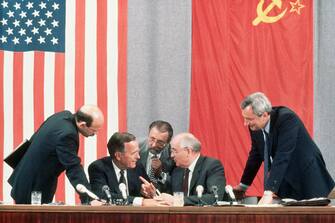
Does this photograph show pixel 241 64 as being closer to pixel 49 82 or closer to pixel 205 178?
pixel 49 82

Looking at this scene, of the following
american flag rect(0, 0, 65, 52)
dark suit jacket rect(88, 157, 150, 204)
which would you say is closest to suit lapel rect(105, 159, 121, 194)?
dark suit jacket rect(88, 157, 150, 204)

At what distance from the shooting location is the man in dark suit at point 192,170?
21.5 feet

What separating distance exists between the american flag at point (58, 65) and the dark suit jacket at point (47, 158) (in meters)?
2.25

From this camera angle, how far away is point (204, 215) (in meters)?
5.41

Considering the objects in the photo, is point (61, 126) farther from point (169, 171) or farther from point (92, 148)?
point (92, 148)

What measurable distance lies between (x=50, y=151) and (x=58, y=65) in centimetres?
265

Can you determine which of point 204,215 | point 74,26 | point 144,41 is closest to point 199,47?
point 144,41

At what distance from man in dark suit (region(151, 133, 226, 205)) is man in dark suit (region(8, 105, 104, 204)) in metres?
0.81

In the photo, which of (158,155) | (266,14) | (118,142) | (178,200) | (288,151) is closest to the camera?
(178,200)

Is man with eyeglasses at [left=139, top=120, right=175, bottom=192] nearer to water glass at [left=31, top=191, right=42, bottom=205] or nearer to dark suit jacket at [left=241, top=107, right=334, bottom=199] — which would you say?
dark suit jacket at [left=241, top=107, right=334, bottom=199]

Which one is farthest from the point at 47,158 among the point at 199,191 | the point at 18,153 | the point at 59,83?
the point at 59,83

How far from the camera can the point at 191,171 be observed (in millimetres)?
6727

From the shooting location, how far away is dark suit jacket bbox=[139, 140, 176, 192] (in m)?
7.01

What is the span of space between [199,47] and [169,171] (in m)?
2.22
